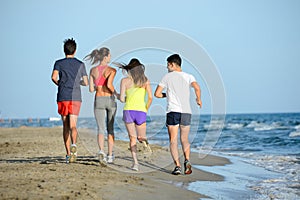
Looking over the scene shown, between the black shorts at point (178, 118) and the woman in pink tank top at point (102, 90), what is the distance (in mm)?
977

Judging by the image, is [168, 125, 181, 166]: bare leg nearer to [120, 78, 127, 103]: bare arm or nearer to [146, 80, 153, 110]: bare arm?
[146, 80, 153, 110]: bare arm

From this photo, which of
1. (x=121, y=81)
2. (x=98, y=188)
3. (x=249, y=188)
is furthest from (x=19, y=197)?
(x=249, y=188)

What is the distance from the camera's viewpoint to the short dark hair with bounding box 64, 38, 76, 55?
6938 mm

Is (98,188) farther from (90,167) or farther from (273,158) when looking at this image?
(273,158)

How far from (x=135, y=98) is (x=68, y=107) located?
3.66 feet

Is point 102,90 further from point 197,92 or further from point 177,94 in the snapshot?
point 197,92

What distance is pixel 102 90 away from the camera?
709 cm

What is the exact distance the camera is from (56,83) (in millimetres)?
6883

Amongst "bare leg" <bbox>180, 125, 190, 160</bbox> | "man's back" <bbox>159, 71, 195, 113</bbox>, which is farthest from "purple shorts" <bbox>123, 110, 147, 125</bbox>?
"bare leg" <bbox>180, 125, 190, 160</bbox>

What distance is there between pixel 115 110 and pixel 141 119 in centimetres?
51

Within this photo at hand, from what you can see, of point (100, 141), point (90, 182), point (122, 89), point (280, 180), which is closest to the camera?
point (90, 182)

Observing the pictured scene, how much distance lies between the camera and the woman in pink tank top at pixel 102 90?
707 cm

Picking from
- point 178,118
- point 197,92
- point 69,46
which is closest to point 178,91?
point 197,92

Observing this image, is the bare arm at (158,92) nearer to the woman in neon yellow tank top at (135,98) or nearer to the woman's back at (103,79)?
the woman in neon yellow tank top at (135,98)
